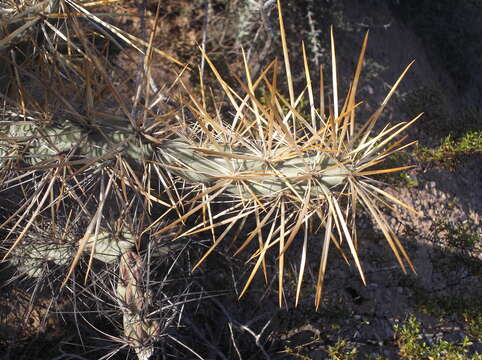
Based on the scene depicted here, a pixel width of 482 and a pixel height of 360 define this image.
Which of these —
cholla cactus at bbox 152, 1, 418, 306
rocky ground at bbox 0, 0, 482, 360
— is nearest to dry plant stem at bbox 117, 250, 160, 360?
rocky ground at bbox 0, 0, 482, 360

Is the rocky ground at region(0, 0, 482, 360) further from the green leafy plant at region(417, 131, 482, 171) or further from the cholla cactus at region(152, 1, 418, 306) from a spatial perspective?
the cholla cactus at region(152, 1, 418, 306)

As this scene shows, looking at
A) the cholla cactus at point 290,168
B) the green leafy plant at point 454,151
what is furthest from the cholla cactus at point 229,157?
the green leafy plant at point 454,151

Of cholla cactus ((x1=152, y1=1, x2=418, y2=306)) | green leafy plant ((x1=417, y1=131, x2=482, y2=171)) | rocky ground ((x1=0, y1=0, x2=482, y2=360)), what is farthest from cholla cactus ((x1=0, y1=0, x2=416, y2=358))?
green leafy plant ((x1=417, y1=131, x2=482, y2=171))

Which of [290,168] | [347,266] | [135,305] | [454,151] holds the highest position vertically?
[290,168]

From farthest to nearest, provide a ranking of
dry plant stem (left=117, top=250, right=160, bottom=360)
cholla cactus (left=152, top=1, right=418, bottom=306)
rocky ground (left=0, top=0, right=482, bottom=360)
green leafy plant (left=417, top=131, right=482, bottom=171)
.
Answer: green leafy plant (left=417, top=131, right=482, bottom=171)
rocky ground (left=0, top=0, right=482, bottom=360)
dry plant stem (left=117, top=250, right=160, bottom=360)
cholla cactus (left=152, top=1, right=418, bottom=306)

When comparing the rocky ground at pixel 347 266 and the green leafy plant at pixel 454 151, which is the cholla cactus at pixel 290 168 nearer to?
the rocky ground at pixel 347 266

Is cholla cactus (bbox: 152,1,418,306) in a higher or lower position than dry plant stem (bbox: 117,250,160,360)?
higher

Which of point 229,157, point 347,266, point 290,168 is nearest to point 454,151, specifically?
point 347,266

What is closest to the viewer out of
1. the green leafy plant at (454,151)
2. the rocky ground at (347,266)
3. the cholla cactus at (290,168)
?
the cholla cactus at (290,168)

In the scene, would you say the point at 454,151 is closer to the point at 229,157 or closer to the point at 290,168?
the point at 290,168

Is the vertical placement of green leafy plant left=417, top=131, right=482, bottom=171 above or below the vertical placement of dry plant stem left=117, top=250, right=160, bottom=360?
above

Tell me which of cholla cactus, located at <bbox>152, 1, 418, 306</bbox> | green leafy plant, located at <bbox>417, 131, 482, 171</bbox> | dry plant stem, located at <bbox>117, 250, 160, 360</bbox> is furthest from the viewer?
green leafy plant, located at <bbox>417, 131, 482, 171</bbox>

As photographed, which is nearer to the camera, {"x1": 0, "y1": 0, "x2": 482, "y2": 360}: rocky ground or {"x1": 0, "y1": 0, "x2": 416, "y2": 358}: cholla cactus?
{"x1": 0, "y1": 0, "x2": 416, "y2": 358}: cholla cactus

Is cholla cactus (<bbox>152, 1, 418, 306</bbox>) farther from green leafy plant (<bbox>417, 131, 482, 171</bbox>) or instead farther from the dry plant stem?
green leafy plant (<bbox>417, 131, 482, 171</bbox>)
